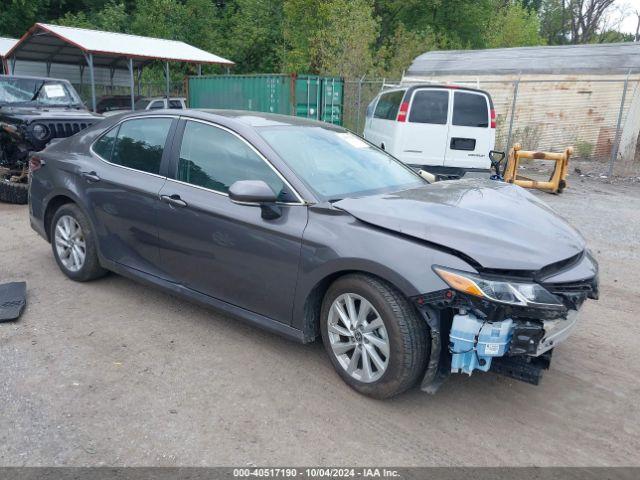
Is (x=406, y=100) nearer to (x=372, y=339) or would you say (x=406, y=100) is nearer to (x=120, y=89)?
(x=372, y=339)

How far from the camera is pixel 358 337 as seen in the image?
3.26 m

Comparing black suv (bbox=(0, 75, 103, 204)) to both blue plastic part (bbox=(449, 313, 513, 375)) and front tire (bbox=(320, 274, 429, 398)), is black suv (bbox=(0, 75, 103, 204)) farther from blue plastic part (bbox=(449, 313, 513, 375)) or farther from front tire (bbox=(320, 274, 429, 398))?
blue plastic part (bbox=(449, 313, 513, 375))

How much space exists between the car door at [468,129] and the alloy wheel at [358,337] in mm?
7255

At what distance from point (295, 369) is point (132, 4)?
3563 centimetres

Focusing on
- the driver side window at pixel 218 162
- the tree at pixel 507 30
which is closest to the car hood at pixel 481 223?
the driver side window at pixel 218 162

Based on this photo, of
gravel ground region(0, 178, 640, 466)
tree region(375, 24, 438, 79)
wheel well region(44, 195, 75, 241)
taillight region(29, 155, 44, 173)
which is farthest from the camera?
tree region(375, 24, 438, 79)

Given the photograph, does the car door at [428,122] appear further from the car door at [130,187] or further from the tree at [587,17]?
the tree at [587,17]

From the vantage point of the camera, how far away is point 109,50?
57.2 ft

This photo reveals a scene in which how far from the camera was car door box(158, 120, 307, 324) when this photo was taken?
138 inches

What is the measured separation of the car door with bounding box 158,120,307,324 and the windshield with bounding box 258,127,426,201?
209mm

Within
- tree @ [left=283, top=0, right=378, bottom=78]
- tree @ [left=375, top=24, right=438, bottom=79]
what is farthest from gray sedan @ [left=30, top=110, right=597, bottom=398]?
tree @ [left=375, top=24, right=438, bottom=79]

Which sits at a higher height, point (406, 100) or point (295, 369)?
point (406, 100)

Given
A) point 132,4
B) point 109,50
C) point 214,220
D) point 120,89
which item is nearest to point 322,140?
point 214,220

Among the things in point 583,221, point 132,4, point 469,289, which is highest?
point 132,4
